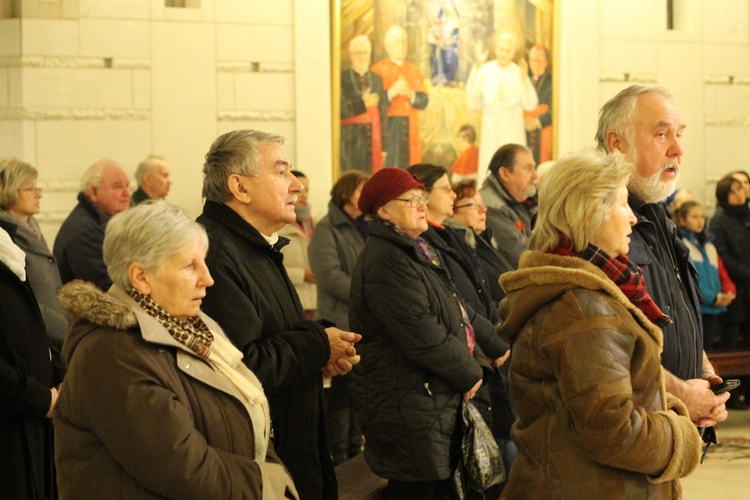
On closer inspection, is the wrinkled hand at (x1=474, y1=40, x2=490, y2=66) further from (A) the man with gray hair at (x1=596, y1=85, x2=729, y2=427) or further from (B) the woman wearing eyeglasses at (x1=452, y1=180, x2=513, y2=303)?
(A) the man with gray hair at (x1=596, y1=85, x2=729, y2=427)

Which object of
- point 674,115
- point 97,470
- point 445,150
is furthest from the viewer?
point 445,150

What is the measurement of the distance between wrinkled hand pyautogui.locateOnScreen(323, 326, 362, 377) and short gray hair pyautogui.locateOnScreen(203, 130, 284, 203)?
2.03 ft

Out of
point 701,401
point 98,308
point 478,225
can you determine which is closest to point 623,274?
point 701,401

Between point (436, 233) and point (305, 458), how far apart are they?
7.85 feet

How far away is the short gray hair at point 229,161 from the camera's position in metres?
3.82

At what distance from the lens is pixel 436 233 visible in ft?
19.5

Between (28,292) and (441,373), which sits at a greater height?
(28,292)

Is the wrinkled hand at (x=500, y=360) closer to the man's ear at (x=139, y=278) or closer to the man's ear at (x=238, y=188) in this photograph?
the man's ear at (x=238, y=188)

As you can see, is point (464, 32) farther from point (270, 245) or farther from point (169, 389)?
point (169, 389)

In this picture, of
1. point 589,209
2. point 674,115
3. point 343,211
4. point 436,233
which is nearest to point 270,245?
point 589,209

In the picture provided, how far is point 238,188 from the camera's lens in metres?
3.81

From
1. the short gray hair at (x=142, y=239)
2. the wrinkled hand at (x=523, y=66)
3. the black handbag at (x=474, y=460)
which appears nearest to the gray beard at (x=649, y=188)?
the black handbag at (x=474, y=460)

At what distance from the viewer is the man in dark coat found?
421 cm

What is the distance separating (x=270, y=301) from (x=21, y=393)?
116 cm
